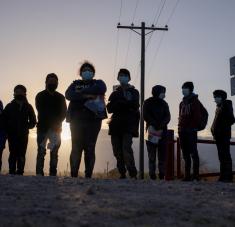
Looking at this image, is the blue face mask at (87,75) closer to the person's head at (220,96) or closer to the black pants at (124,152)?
the black pants at (124,152)

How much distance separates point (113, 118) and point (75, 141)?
913 mm

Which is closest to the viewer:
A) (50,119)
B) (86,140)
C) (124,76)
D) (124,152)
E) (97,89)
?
(86,140)

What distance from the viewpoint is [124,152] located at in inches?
301

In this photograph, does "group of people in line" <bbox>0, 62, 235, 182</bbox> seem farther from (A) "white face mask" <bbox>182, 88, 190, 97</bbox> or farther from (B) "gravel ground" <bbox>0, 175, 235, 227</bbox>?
(B) "gravel ground" <bbox>0, 175, 235, 227</bbox>

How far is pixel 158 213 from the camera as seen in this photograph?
3.86m

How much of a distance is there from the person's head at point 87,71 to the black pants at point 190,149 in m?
1.92

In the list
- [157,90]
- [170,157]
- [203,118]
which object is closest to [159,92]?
[157,90]

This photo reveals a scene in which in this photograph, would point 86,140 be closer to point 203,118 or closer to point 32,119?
point 32,119

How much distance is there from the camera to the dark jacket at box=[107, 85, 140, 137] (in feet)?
25.3

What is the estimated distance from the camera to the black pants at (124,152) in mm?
7633

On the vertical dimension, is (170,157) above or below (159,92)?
below

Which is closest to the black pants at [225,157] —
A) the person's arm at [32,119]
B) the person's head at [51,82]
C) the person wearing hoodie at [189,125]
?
the person wearing hoodie at [189,125]

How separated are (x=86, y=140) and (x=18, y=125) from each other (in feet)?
5.79

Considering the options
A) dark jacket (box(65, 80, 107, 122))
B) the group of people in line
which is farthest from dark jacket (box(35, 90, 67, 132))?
dark jacket (box(65, 80, 107, 122))
